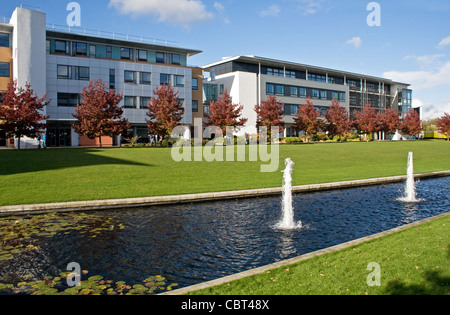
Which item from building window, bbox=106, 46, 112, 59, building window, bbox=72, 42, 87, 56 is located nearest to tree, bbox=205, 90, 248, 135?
building window, bbox=106, 46, 112, 59

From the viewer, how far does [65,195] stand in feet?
49.5

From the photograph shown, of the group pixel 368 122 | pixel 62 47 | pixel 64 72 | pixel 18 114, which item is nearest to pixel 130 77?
pixel 64 72

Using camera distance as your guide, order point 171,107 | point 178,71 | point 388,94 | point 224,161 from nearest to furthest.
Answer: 1. point 224,161
2. point 171,107
3. point 178,71
4. point 388,94

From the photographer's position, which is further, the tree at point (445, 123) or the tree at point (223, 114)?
the tree at point (445, 123)

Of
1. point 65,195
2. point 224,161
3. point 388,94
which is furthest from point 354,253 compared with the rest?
point 388,94

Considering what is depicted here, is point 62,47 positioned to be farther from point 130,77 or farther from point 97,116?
point 97,116

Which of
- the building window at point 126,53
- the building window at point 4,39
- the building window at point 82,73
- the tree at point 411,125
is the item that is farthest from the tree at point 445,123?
the building window at point 4,39

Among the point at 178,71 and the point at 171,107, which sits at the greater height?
the point at 178,71

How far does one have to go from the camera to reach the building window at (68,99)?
53531 mm

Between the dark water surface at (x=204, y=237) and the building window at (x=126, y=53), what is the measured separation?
50.5 m

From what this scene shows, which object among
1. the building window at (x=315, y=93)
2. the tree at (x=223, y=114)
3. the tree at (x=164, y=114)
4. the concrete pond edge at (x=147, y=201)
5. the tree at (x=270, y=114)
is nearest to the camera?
the concrete pond edge at (x=147, y=201)

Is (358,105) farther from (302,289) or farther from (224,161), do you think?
(302,289)

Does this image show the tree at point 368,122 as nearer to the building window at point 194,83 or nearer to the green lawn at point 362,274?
the building window at point 194,83
